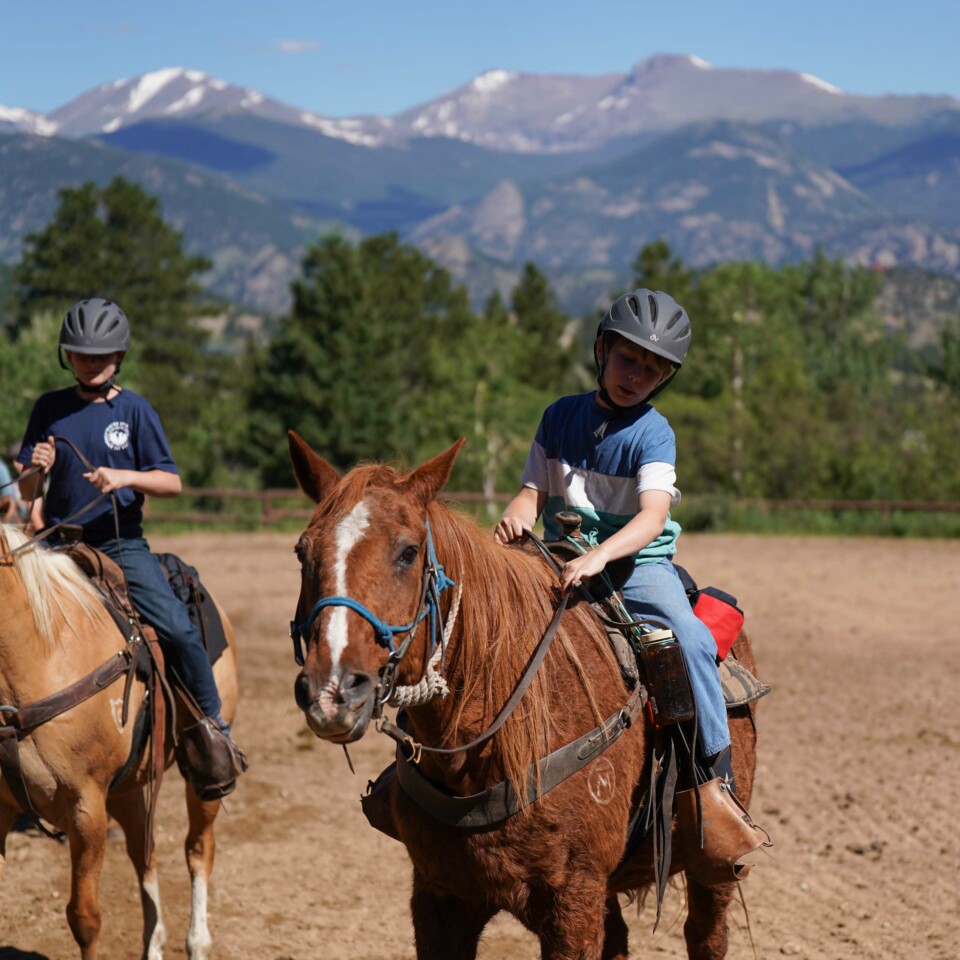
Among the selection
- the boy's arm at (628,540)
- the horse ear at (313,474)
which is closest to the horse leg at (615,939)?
the boy's arm at (628,540)

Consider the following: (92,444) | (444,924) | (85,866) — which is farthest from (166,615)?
(444,924)

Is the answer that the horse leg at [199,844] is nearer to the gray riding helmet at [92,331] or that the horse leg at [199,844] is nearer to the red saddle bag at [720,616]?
the gray riding helmet at [92,331]

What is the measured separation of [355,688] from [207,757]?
323 cm

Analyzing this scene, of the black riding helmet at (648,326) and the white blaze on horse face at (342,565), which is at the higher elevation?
the black riding helmet at (648,326)

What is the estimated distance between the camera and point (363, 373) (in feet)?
161

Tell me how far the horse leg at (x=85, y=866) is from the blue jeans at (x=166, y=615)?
0.86 meters

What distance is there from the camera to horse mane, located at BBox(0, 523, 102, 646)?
4.68 m

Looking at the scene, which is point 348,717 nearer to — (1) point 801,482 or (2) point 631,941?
(2) point 631,941

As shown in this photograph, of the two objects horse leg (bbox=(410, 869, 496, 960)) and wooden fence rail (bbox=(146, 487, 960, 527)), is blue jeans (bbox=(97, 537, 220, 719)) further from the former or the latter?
wooden fence rail (bbox=(146, 487, 960, 527))

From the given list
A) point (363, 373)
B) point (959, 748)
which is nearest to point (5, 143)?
point (363, 373)

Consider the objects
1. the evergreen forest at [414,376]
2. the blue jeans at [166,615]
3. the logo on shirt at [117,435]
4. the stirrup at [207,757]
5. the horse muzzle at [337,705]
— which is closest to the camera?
the horse muzzle at [337,705]

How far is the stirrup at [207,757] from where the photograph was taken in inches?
219

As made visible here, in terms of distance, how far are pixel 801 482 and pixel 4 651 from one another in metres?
35.6

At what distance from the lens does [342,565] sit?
280 centimetres
